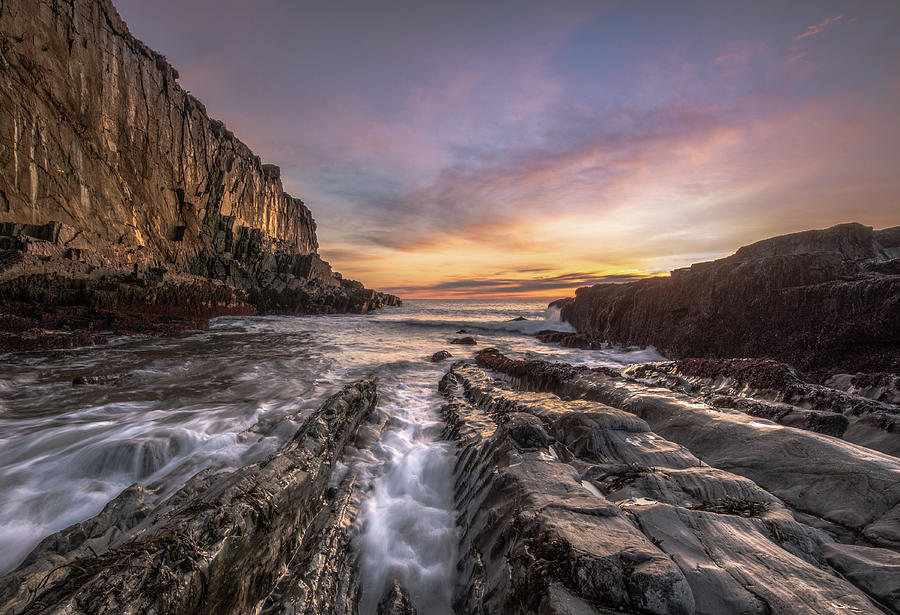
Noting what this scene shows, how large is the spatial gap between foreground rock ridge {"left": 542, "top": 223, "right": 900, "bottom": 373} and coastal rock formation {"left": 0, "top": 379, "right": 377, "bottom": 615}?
31.0 feet

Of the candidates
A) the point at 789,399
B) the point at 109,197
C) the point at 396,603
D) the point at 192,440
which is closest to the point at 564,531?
the point at 396,603

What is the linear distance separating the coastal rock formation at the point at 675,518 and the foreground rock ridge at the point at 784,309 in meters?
5.18

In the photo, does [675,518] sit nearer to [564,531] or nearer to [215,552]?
[564,531]

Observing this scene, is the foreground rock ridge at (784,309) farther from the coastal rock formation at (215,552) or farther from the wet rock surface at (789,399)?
the coastal rock formation at (215,552)

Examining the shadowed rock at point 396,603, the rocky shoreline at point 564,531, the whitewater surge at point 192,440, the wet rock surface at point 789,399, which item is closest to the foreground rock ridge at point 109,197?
the whitewater surge at point 192,440

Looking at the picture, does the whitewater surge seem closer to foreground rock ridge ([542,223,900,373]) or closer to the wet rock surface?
the wet rock surface

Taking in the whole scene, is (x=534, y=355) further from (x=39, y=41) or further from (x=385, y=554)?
(x=39, y=41)

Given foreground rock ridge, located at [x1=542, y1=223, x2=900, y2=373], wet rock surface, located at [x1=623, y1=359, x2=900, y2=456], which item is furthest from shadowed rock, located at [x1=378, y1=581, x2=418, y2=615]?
foreground rock ridge, located at [x1=542, y1=223, x2=900, y2=373]

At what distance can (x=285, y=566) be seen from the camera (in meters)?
2.57

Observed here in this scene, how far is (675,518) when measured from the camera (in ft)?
7.16

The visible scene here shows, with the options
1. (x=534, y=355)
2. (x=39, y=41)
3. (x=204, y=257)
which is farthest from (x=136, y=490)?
(x=204, y=257)

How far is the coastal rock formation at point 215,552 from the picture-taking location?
1.69 meters

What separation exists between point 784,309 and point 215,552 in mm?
12013

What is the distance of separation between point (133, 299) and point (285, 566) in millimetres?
17909
